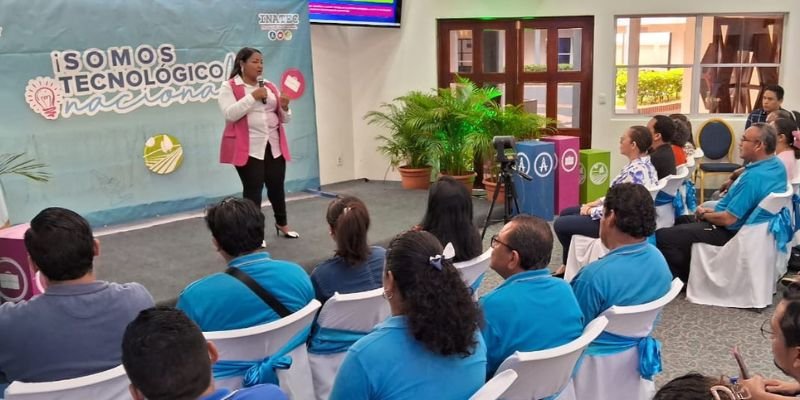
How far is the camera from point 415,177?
752 centimetres

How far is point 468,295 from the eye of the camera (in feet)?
5.44

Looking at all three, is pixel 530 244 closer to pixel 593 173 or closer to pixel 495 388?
pixel 495 388

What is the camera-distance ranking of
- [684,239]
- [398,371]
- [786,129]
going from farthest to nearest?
[786,129] < [684,239] < [398,371]

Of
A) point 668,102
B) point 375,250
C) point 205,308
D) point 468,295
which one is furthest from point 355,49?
point 468,295

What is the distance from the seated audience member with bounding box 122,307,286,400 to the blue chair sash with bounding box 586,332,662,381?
4.61 feet

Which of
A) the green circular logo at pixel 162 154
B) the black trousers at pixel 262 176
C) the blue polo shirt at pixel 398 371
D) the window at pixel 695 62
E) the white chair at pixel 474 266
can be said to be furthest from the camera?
the window at pixel 695 62

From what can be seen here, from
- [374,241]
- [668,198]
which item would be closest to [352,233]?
[374,241]

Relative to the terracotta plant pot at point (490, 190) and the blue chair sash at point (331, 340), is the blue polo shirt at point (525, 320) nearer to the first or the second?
the blue chair sash at point (331, 340)

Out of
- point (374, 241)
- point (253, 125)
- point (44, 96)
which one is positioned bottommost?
point (374, 241)

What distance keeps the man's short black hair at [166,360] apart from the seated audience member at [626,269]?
1.49m

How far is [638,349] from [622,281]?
0.82 ft

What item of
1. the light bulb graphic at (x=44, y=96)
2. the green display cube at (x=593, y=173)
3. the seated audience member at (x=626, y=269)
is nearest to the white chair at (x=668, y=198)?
the green display cube at (x=593, y=173)

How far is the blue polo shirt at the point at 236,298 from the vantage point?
7.38 feet

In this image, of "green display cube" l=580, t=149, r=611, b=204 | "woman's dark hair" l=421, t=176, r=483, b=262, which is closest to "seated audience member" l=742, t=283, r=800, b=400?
"woman's dark hair" l=421, t=176, r=483, b=262
